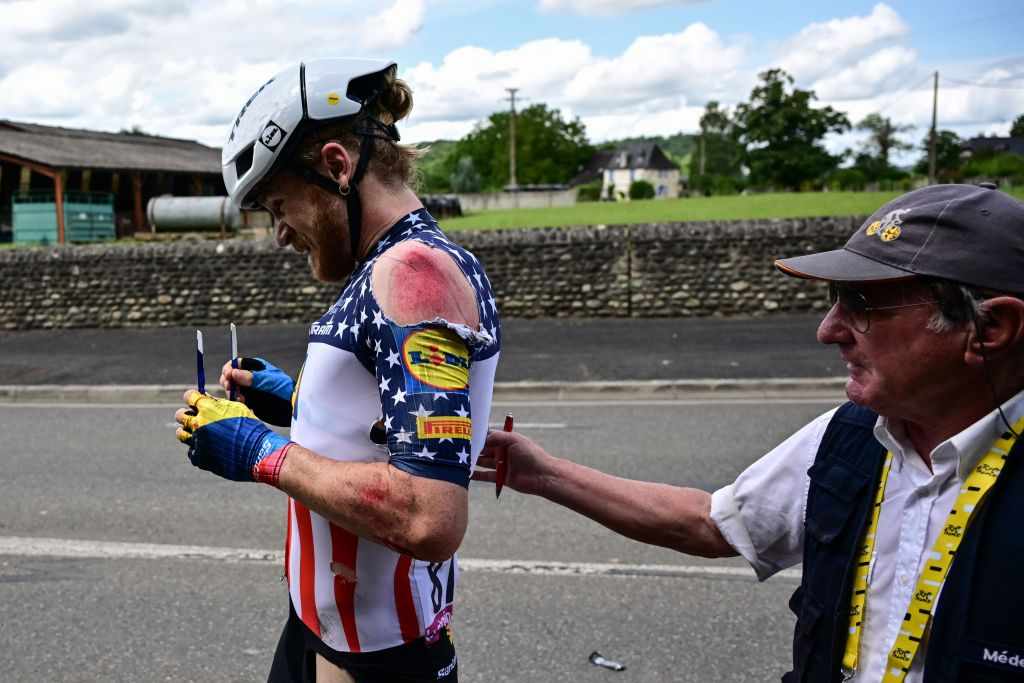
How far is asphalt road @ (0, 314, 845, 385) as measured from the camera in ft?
37.1

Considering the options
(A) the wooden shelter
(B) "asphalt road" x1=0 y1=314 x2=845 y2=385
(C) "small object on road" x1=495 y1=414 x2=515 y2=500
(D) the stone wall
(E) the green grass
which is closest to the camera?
(C) "small object on road" x1=495 y1=414 x2=515 y2=500

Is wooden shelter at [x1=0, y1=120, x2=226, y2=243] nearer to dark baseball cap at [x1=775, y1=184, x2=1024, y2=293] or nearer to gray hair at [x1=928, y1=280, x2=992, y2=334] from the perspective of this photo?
dark baseball cap at [x1=775, y1=184, x2=1024, y2=293]

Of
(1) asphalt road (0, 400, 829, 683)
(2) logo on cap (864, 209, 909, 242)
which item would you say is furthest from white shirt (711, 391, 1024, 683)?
(1) asphalt road (0, 400, 829, 683)

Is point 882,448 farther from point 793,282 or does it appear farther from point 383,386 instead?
A: point 793,282

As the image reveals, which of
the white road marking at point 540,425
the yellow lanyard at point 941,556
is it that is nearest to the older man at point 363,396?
the yellow lanyard at point 941,556

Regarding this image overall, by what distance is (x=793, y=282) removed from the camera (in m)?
15.0

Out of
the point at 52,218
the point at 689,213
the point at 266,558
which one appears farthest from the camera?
the point at 689,213

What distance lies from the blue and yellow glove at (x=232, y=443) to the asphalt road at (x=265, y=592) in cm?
245

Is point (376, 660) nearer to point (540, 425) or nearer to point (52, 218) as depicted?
point (540, 425)

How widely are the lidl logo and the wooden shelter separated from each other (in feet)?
95.7

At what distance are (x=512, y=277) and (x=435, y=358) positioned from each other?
45.3 ft

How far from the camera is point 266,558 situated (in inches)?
213

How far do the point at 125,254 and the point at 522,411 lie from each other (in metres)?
9.59

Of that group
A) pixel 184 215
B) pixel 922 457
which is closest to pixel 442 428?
pixel 922 457
